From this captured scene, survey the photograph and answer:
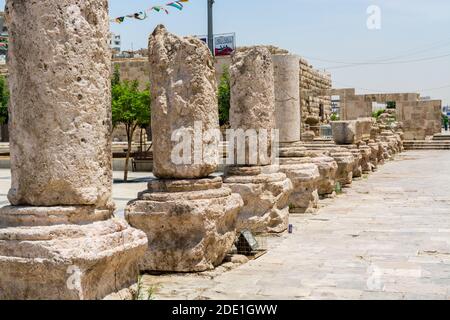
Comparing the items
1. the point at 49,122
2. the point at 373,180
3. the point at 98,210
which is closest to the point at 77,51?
the point at 49,122

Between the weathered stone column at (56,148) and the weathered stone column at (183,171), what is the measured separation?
1.93 m

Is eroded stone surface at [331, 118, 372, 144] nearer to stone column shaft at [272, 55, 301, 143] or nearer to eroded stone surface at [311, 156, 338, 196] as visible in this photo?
eroded stone surface at [311, 156, 338, 196]

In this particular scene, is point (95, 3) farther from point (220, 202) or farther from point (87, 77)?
point (220, 202)

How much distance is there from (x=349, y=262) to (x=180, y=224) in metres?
1.88

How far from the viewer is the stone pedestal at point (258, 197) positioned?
8617mm

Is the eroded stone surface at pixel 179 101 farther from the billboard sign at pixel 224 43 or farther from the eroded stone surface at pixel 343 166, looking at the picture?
the billboard sign at pixel 224 43

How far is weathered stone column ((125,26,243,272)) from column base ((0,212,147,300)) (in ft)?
6.62

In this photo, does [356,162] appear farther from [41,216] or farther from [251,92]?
[41,216]

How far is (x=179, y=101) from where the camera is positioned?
668 cm

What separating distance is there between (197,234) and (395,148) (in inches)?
906

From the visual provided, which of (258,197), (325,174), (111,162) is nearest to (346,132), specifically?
(325,174)

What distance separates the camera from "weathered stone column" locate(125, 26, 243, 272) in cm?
645

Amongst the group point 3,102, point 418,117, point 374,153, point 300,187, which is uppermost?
point 3,102

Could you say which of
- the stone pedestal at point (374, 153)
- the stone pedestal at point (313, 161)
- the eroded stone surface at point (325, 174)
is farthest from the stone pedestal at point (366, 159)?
the eroded stone surface at point (325, 174)
